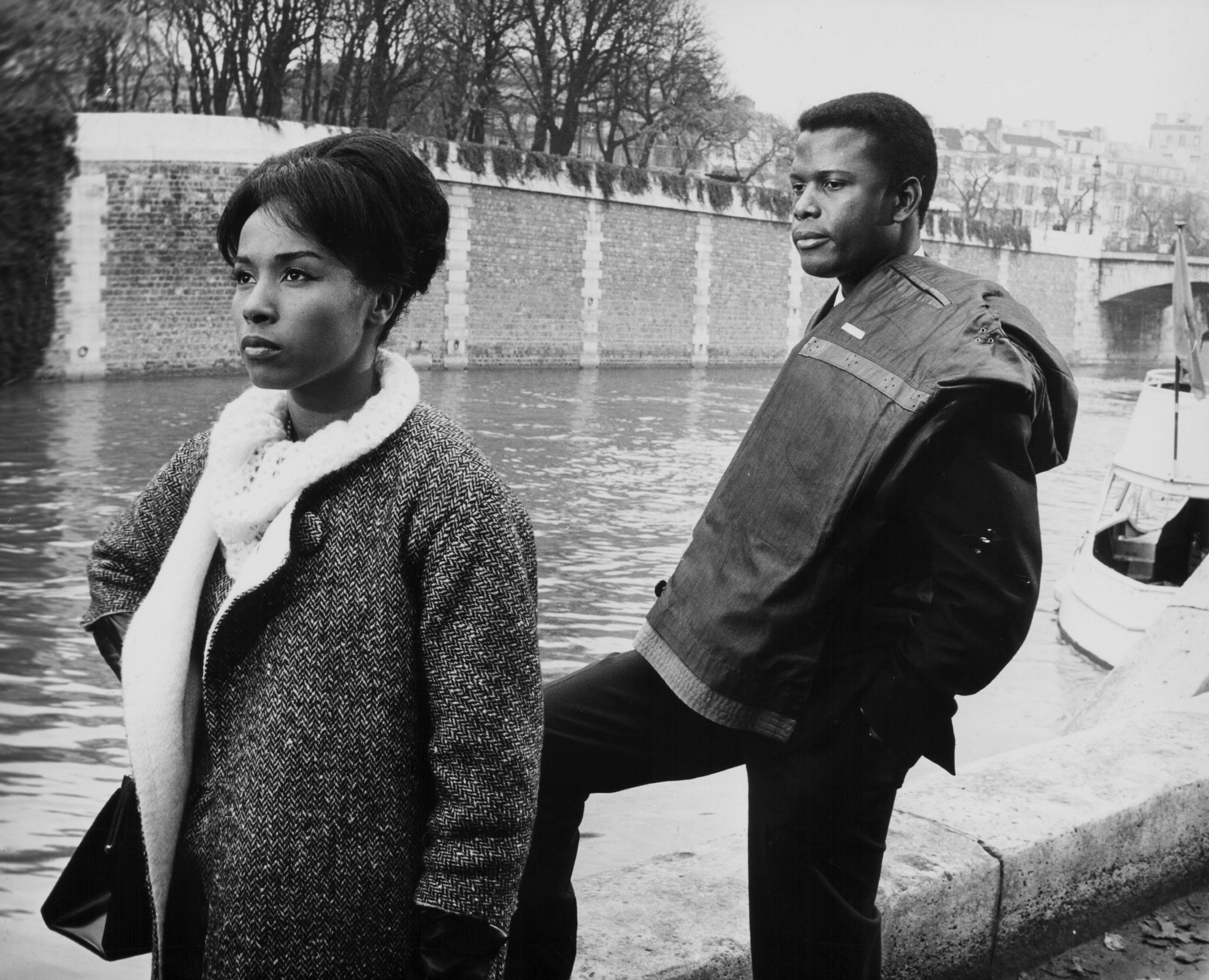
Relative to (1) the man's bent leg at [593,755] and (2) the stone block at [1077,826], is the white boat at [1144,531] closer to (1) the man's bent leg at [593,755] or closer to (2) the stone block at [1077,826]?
(2) the stone block at [1077,826]

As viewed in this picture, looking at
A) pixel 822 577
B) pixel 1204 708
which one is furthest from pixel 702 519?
pixel 1204 708

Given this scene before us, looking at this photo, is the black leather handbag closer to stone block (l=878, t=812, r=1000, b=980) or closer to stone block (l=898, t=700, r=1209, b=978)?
stone block (l=878, t=812, r=1000, b=980)

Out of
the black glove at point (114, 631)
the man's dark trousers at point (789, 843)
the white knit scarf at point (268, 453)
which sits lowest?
the man's dark trousers at point (789, 843)

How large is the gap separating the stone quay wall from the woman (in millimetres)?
9699

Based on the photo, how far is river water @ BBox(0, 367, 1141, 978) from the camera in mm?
4887

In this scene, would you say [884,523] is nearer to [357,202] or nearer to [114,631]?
[357,202]

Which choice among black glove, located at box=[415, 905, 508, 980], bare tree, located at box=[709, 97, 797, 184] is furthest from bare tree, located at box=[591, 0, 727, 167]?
black glove, located at box=[415, 905, 508, 980]

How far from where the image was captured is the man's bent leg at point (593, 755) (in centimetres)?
186

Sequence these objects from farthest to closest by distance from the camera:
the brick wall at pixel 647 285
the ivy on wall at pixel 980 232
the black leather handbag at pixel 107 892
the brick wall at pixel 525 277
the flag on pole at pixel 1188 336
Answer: the ivy on wall at pixel 980 232 < the brick wall at pixel 647 285 < the brick wall at pixel 525 277 < the flag on pole at pixel 1188 336 < the black leather handbag at pixel 107 892

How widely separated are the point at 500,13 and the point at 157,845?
88.3ft

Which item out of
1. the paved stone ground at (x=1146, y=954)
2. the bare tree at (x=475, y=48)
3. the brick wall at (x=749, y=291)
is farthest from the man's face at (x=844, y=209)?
the brick wall at (x=749, y=291)

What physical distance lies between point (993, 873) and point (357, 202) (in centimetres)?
158

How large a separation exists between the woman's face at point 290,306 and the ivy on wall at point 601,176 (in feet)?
65.7

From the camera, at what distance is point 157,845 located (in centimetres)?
142
